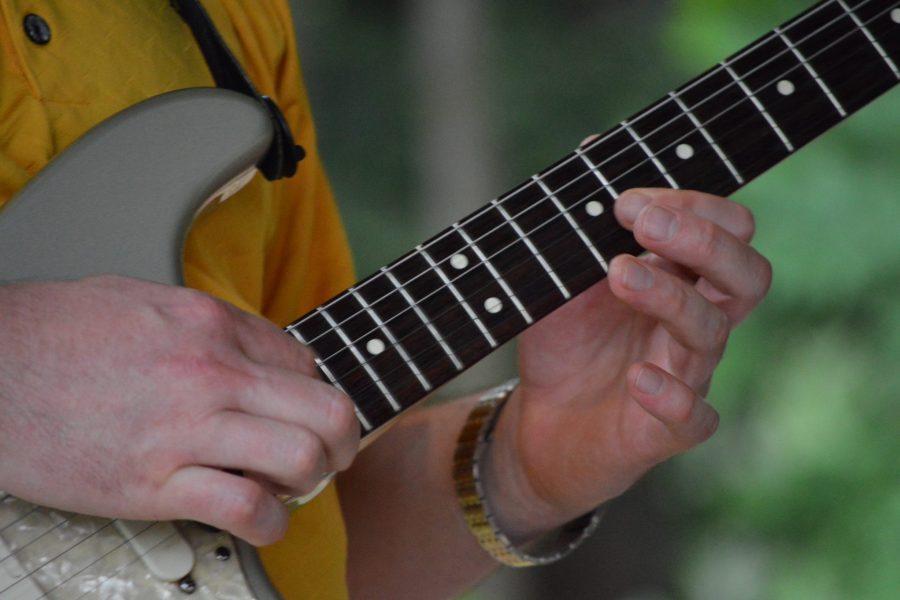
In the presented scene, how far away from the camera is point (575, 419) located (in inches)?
34.4

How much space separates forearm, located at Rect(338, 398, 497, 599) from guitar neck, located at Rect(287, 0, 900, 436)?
0.25 metres

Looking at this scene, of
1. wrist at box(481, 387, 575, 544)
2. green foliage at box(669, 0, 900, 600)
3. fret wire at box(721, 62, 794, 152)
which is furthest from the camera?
green foliage at box(669, 0, 900, 600)

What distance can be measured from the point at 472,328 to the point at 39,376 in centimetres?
26

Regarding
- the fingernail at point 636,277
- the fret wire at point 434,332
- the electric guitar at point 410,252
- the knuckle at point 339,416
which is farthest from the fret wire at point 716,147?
the knuckle at point 339,416

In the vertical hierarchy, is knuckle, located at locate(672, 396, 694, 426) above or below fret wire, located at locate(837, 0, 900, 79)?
below

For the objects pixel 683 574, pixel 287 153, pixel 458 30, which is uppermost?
pixel 287 153

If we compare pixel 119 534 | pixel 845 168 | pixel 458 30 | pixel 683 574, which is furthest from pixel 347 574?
pixel 458 30

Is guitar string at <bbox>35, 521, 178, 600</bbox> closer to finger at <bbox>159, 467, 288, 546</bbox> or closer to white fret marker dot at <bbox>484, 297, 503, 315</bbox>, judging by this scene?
finger at <bbox>159, 467, 288, 546</bbox>

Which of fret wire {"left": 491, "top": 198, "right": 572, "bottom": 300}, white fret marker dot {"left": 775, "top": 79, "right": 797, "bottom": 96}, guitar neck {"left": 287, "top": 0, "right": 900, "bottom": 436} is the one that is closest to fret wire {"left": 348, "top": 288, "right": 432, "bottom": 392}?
guitar neck {"left": 287, "top": 0, "right": 900, "bottom": 436}

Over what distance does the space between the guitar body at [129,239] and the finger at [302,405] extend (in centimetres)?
10

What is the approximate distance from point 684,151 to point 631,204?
0.22 ft

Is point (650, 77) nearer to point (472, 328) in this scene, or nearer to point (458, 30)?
point (458, 30)

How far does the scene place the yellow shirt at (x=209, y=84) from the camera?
2.29ft

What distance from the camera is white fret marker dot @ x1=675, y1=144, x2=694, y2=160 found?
0.79m
